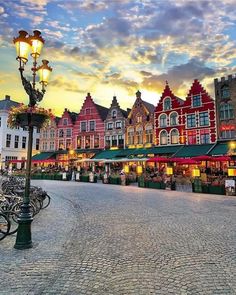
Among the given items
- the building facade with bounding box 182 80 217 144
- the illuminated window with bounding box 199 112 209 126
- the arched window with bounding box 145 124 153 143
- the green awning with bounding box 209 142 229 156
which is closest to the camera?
the green awning with bounding box 209 142 229 156

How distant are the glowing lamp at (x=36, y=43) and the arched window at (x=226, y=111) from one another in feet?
87.9

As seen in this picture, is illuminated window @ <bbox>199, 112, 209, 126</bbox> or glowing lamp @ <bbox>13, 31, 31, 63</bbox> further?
illuminated window @ <bbox>199, 112, 209, 126</bbox>

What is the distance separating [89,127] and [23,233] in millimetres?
39165

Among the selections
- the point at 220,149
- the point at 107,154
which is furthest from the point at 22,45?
the point at 107,154

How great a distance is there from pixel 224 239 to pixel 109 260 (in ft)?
11.0

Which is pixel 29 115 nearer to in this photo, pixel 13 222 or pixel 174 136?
pixel 13 222

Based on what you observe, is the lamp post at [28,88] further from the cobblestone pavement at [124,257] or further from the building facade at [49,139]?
the building facade at [49,139]

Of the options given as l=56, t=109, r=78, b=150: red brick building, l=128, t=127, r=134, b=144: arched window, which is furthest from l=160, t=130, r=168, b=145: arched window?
l=56, t=109, r=78, b=150: red brick building

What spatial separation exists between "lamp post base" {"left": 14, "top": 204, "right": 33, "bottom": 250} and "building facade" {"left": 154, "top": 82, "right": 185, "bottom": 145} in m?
28.8

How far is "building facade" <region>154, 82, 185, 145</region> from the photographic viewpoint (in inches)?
1319

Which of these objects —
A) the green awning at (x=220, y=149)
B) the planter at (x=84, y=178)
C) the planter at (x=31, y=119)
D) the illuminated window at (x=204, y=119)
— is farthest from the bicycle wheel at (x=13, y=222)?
the illuminated window at (x=204, y=119)

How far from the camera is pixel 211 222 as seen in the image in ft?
28.0

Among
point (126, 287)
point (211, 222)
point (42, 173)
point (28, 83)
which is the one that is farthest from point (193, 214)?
point (42, 173)

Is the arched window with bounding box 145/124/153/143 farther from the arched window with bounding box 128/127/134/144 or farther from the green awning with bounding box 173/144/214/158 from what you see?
the green awning with bounding box 173/144/214/158
